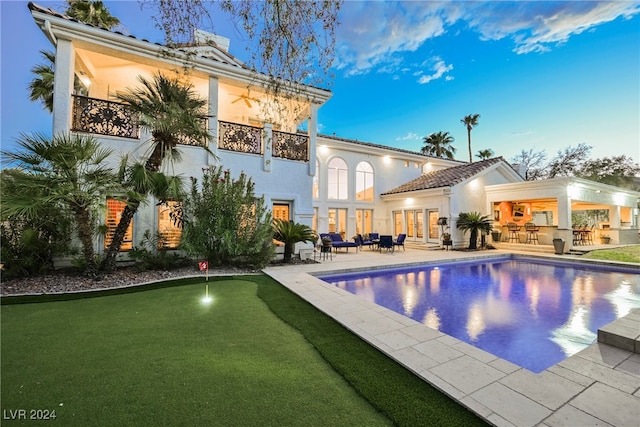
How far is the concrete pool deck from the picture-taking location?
7.61 feet

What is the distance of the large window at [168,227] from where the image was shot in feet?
30.5

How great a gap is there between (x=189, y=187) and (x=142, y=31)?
6.60 metres

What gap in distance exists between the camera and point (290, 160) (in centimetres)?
1135

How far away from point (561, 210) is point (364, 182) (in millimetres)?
A: 11333

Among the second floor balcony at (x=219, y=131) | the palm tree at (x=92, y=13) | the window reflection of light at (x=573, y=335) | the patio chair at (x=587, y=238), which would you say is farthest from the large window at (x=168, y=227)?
the patio chair at (x=587, y=238)

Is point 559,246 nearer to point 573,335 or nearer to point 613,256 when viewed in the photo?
point 613,256

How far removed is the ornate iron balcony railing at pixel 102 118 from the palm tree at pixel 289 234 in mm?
5845

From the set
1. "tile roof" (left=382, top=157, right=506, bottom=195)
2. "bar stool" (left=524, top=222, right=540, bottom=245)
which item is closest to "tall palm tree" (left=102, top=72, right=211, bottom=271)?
"tile roof" (left=382, top=157, right=506, bottom=195)

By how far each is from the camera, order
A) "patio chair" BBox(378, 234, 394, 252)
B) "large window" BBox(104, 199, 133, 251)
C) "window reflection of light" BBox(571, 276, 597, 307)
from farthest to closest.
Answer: "patio chair" BBox(378, 234, 394, 252) → "large window" BBox(104, 199, 133, 251) → "window reflection of light" BBox(571, 276, 597, 307)

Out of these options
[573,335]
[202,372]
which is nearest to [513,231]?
[573,335]

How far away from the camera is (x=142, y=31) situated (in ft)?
11.6

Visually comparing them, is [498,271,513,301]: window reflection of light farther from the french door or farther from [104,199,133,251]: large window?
[104,199,133,251]: large window

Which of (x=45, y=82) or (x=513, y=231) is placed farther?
(x=513, y=231)

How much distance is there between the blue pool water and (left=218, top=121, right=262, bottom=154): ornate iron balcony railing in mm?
6031
